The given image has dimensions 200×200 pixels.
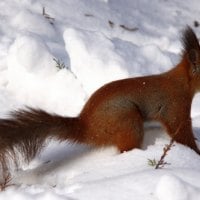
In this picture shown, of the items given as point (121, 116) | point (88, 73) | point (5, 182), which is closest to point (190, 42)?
point (121, 116)

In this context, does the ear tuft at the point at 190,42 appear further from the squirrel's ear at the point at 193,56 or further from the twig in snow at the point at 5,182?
the twig in snow at the point at 5,182

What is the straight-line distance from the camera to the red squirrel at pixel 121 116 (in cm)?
303

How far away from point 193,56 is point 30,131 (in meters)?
1.17

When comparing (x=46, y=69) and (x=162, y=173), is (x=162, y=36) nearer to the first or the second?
(x=46, y=69)

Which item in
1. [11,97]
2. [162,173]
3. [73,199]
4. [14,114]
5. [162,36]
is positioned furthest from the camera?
[162,36]

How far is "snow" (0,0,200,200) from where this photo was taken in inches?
100

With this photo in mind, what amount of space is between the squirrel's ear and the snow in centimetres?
47

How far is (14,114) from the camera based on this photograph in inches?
122

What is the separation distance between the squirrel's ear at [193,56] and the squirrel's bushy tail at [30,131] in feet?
2.79

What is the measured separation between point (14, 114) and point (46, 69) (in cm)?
129

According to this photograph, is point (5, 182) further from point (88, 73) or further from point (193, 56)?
point (88, 73)

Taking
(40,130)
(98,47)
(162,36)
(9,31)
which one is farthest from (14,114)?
(162,36)

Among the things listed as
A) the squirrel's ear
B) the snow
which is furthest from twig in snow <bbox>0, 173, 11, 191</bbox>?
the squirrel's ear

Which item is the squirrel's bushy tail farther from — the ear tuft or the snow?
the ear tuft
